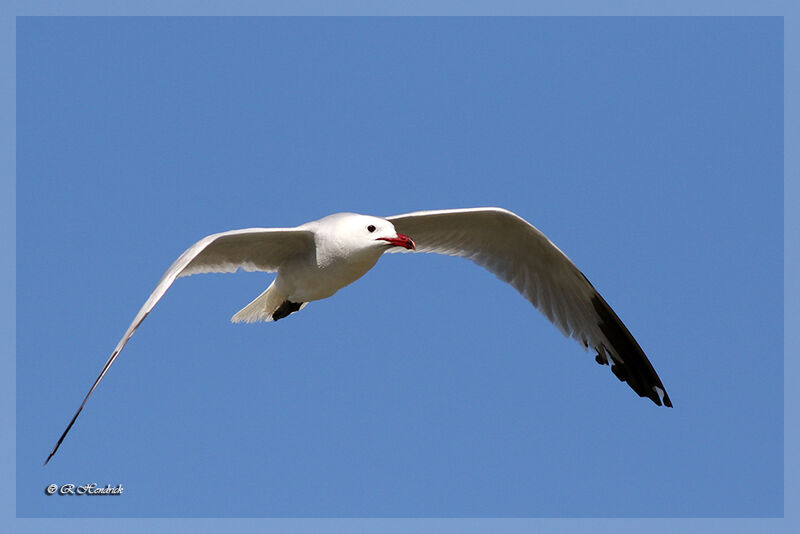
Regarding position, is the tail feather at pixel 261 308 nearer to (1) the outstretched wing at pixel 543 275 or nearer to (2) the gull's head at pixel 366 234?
(1) the outstretched wing at pixel 543 275

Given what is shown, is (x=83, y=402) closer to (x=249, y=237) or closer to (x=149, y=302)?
(x=149, y=302)

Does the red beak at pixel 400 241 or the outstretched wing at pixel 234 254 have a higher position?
the red beak at pixel 400 241

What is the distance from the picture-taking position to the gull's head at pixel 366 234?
598 cm

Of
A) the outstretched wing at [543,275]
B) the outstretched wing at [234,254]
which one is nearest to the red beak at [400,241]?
the outstretched wing at [234,254]

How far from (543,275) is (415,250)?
913 millimetres

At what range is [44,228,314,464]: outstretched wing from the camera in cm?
573

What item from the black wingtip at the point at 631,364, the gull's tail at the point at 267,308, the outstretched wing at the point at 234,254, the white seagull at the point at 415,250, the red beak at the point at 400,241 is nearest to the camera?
the outstretched wing at the point at 234,254

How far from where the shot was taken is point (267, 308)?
7.06 metres

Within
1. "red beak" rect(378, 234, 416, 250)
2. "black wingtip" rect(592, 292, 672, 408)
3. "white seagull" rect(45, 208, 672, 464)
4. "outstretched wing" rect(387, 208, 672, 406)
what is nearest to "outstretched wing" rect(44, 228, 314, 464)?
"white seagull" rect(45, 208, 672, 464)

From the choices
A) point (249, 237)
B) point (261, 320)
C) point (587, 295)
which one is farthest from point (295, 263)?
point (587, 295)

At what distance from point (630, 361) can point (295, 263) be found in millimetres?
2613

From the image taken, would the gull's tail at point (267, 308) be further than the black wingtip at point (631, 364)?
No

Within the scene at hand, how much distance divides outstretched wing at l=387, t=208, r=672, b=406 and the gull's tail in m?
0.84

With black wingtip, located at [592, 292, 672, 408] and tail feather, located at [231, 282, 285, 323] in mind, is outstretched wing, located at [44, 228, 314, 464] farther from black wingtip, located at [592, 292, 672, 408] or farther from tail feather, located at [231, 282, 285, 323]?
black wingtip, located at [592, 292, 672, 408]
